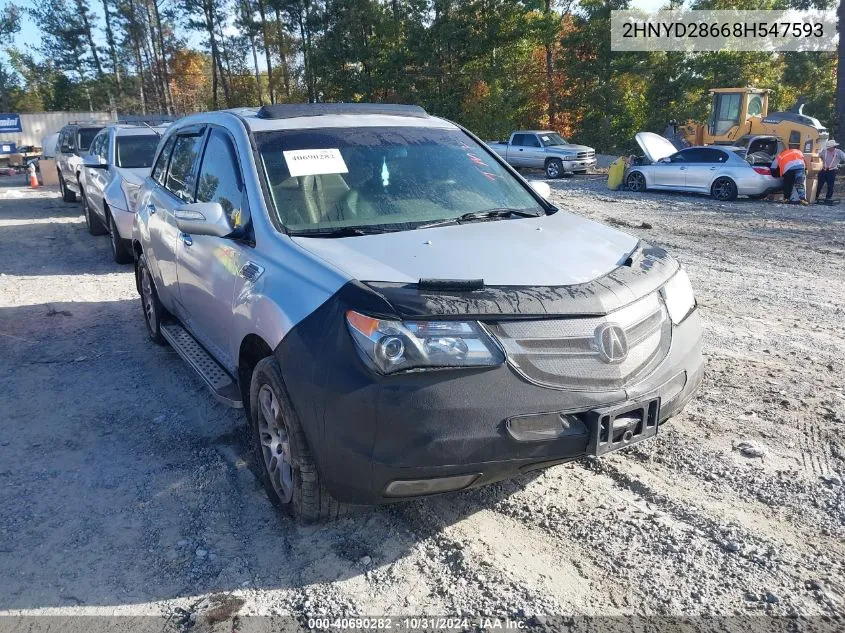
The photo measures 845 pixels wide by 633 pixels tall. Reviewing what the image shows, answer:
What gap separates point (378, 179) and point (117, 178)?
21.6ft

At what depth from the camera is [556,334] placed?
9.05 ft

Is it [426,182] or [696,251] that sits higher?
[426,182]

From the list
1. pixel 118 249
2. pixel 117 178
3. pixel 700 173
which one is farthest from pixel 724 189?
pixel 118 249

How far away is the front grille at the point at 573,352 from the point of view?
2.71 meters

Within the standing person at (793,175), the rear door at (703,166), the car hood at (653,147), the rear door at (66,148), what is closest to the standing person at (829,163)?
the standing person at (793,175)

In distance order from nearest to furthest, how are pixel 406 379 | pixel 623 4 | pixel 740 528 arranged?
1. pixel 406 379
2. pixel 740 528
3. pixel 623 4

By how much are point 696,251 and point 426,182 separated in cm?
744

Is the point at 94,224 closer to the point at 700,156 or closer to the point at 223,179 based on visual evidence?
the point at 223,179

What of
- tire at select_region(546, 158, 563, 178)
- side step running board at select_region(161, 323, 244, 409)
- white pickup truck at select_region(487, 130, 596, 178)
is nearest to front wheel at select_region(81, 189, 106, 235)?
side step running board at select_region(161, 323, 244, 409)

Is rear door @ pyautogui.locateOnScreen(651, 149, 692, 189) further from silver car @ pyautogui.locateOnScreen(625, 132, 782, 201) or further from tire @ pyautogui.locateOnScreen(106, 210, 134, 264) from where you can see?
tire @ pyautogui.locateOnScreen(106, 210, 134, 264)

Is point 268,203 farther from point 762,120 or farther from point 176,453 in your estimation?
point 762,120

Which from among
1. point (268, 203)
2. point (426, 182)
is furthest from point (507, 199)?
point (268, 203)

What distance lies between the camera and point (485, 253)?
3.20 meters

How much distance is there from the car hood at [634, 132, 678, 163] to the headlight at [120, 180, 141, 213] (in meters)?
14.8
